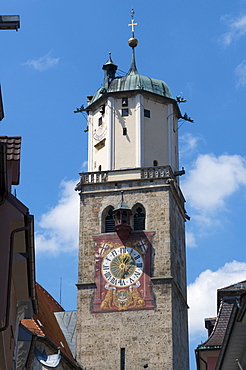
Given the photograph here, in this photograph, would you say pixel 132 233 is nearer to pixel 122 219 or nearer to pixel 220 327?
pixel 122 219

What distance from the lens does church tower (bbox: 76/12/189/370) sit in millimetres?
36281

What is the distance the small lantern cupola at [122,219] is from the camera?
37562mm

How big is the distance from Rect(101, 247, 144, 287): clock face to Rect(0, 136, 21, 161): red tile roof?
23980 mm

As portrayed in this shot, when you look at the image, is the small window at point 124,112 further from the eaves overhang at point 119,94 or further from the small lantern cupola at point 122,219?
the small lantern cupola at point 122,219

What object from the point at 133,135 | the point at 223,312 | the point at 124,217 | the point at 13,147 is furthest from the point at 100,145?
the point at 13,147

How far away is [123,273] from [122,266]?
0.96ft

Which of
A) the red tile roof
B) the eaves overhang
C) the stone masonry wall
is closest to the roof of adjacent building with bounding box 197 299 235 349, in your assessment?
→ the red tile roof

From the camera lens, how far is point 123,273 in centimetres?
3734

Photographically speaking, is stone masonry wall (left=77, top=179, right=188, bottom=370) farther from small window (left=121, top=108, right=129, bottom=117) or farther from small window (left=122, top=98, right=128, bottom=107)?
small window (left=122, top=98, right=128, bottom=107)

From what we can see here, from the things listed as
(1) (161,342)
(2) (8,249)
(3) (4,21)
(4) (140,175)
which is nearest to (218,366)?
(2) (8,249)

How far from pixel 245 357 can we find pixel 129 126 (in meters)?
26.9

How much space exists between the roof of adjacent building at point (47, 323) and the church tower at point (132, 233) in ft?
3.43

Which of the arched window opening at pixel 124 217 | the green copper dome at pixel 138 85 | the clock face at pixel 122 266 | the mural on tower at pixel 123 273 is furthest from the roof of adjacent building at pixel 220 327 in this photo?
the green copper dome at pixel 138 85

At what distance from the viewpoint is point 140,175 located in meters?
39.0
